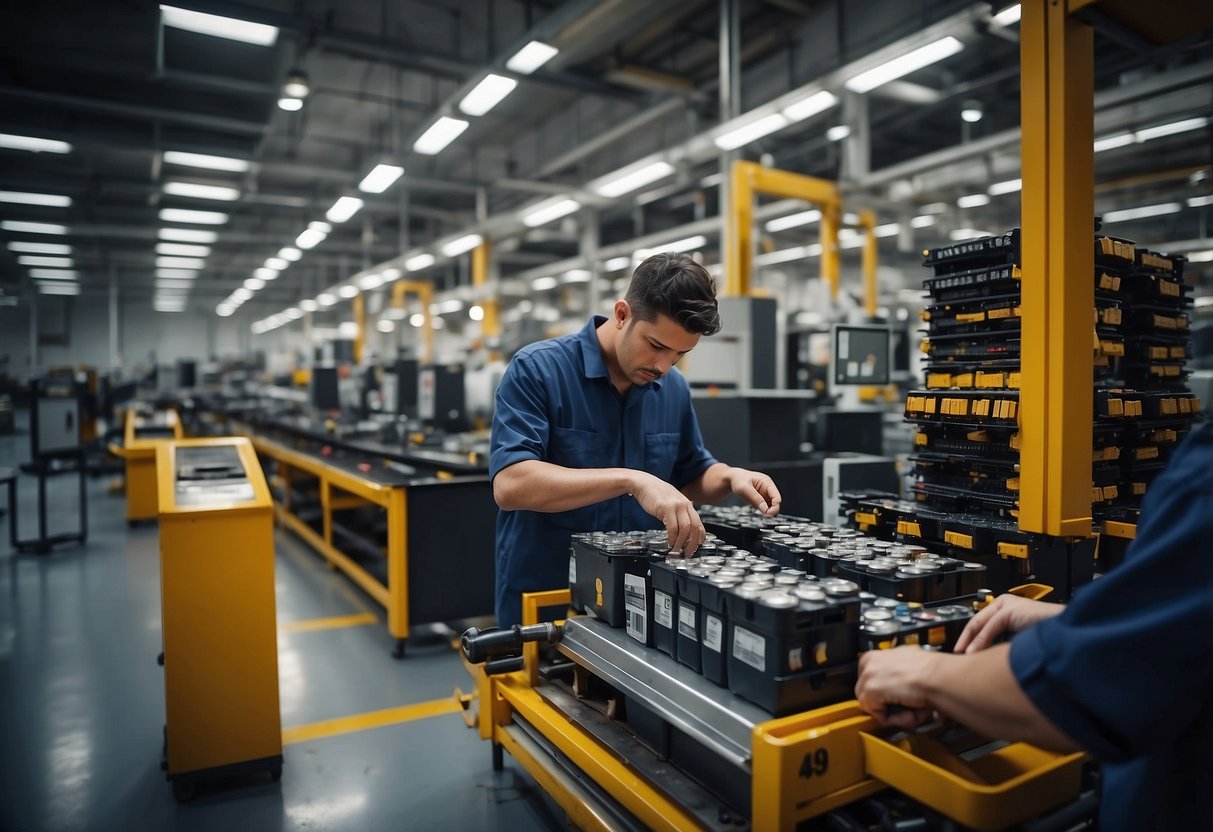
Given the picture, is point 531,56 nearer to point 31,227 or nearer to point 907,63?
point 907,63

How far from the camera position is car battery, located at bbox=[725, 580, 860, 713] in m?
1.11

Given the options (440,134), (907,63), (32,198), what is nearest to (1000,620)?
(907,63)

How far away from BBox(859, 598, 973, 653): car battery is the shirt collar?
0.90 m

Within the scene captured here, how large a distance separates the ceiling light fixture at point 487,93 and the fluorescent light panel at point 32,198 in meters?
6.56

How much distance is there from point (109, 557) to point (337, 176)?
18.3ft

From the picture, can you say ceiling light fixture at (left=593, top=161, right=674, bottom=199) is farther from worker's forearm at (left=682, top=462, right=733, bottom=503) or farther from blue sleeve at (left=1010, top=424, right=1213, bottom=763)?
blue sleeve at (left=1010, top=424, right=1213, bottom=763)

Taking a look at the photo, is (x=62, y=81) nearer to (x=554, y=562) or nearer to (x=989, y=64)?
(x=554, y=562)

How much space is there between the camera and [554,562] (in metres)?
1.96

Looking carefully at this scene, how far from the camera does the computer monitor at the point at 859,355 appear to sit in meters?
3.90

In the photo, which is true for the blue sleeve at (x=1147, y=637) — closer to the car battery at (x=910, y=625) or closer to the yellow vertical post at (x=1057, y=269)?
the car battery at (x=910, y=625)

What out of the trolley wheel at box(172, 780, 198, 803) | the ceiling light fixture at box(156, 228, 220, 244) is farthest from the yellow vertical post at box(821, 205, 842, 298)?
the ceiling light fixture at box(156, 228, 220, 244)

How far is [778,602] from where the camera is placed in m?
1.13

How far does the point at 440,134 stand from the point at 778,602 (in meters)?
5.32

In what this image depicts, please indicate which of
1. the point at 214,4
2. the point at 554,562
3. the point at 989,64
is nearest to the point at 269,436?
the point at 214,4
